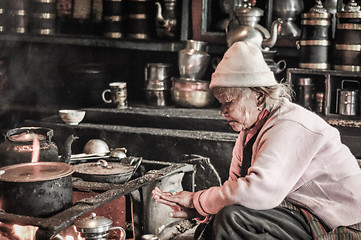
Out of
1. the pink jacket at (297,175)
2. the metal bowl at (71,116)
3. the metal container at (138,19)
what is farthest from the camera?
the metal container at (138,19)

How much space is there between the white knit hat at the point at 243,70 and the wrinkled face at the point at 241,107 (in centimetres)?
7

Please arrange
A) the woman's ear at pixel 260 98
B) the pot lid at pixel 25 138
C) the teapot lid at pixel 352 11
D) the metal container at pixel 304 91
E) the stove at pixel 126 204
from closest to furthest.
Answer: the stove at pixel 126 204 < the woman's ear at pixel 260 98 < the pot lid at pixel 25 138 < the teapot lid at pixel 352 11 < the metal container at pixel 304 91

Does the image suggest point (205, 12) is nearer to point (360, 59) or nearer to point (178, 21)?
point (178, 21)

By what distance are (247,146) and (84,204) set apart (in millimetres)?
985

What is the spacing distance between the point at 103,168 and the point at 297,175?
1.62 meters

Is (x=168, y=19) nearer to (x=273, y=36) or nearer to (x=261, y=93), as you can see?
(x=273, y=36)

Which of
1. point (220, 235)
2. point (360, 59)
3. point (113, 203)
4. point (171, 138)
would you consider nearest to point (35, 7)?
point (171, 138)

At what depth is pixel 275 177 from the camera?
8.77ft

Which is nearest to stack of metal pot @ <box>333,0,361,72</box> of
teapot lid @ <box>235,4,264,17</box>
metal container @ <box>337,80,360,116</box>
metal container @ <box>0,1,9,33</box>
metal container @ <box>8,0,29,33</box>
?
metal container @ <box>337,80,360,116</box>

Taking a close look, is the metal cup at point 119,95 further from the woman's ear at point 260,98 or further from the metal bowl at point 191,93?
the woman's ear at point 260,98

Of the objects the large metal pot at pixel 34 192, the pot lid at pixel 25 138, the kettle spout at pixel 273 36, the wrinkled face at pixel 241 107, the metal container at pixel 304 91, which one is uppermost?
the kettle spout at pixel 273 36

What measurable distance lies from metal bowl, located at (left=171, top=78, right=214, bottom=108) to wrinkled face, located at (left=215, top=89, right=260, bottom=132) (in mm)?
2381

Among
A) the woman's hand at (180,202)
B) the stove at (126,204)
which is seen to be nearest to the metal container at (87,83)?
the stove at (126,204)

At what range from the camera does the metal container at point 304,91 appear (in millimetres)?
4945
